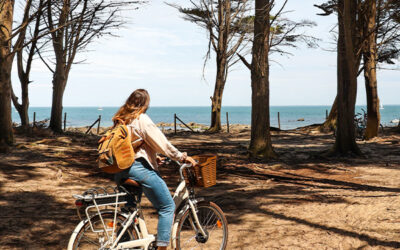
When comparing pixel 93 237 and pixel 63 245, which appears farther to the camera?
pixel 63 245

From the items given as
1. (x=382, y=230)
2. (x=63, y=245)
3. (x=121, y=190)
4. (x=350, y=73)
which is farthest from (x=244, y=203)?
(x=350, y=73)

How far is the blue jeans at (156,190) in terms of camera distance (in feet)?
12.1

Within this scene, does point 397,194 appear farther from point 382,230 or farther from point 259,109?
point 259,109

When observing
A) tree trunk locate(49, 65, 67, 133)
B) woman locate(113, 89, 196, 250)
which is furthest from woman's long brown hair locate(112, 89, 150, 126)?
tree trunk locate(49, 65, 67, 133)

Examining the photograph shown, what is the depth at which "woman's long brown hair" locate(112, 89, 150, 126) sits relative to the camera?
3771mm

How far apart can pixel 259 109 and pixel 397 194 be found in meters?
5.70

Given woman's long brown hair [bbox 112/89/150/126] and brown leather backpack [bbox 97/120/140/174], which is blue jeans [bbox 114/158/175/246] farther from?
woman's long brown hair [bbox 112/89/150/126]

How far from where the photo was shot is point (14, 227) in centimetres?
582

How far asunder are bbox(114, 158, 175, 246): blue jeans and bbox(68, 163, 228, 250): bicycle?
10 centimetres

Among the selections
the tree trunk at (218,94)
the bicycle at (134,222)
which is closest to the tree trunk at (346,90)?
the bicycle at (134,222)

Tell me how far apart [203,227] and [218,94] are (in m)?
22.5

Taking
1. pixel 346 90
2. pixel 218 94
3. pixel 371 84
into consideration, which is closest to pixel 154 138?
pixel 346 90

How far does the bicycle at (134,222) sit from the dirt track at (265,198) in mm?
853

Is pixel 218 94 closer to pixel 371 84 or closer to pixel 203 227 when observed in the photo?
pixel 371 84
